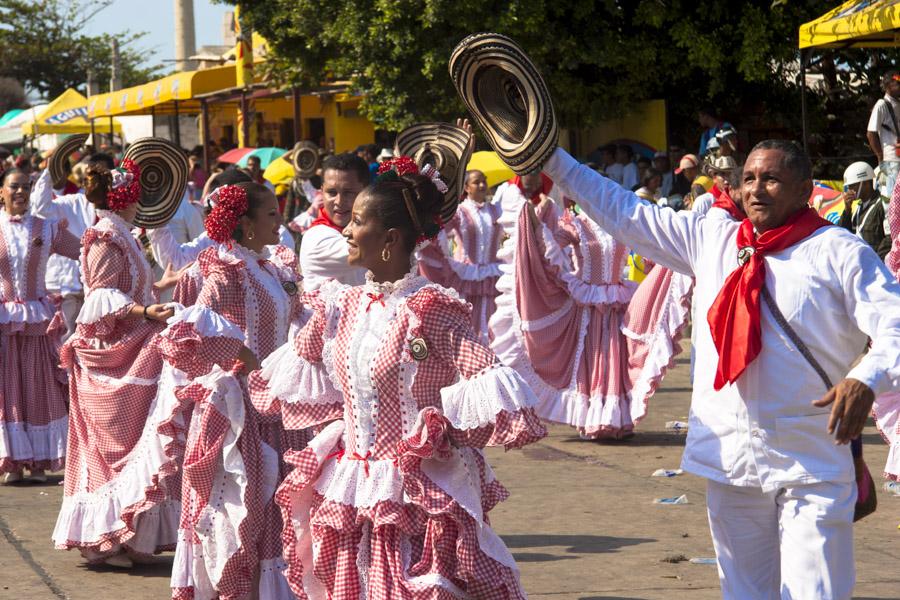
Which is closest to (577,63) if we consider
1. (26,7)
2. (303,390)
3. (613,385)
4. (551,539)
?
(613,385)

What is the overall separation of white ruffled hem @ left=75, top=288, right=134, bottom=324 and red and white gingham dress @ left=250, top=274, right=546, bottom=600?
2538mm

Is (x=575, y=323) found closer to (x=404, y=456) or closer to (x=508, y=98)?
(x=508, y=98)

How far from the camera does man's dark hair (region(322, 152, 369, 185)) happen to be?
6758 mm

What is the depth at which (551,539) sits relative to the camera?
7.53 meters

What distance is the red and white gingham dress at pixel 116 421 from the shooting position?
278 inches

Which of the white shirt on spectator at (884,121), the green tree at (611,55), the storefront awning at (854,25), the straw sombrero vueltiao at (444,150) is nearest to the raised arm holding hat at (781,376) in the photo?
the straw sombrero vueltiao at (444,150)

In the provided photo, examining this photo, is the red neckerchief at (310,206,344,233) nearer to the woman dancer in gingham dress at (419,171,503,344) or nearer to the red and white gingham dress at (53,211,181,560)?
the red and white gingham dress at (53,211,181,560)

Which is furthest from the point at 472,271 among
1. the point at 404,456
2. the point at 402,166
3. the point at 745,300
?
the point at 745,300

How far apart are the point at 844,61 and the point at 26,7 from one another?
43690 millimetres

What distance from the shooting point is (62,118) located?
38.2 m

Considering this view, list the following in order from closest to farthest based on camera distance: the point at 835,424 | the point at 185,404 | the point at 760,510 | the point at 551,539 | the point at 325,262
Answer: the point at 835,424 → the point at 760,510 → the point at 185,404 → the point at 325,262 → the point at 551,539

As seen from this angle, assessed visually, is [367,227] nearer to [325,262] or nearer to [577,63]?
[325,262]

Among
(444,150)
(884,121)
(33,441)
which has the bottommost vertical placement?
(33,441)

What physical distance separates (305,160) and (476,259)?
200 inches
